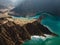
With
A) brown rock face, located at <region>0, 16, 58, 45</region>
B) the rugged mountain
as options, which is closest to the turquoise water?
brown rock face, located at <region>0, 16, 58, 45</region>

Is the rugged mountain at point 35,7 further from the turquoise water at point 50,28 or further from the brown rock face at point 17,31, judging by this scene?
the brown rock face at point 17,31

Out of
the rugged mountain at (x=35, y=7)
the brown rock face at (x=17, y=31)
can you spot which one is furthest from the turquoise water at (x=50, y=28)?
the rugged mountain at (x=35, y=7)

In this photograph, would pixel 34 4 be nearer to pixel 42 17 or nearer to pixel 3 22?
pixel 42 17

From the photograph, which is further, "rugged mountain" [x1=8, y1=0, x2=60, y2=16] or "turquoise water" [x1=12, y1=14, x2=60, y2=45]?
"rugged mountain" [x1=8, y1=0, x2=60, y2=16]

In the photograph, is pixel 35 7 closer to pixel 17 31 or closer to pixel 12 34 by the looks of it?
pixel 17 31

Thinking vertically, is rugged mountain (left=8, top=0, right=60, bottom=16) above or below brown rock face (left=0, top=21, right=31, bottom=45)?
above

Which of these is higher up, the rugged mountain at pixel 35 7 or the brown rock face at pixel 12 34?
the rugged mountain at pixel 35 7

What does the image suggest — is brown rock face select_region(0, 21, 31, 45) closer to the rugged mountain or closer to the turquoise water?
the turquoise water

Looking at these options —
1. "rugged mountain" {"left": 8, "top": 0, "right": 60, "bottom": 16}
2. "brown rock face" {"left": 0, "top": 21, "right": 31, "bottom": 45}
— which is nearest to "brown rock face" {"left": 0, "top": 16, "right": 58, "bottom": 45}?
"brown rock face" {"left": 0, "top": 21, "right": 31, "bottom": 45}
